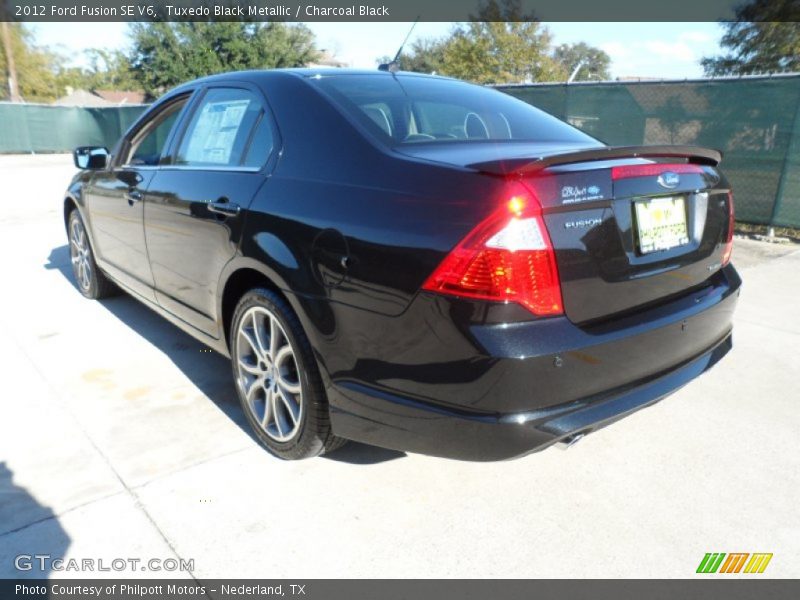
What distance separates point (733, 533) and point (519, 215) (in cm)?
143

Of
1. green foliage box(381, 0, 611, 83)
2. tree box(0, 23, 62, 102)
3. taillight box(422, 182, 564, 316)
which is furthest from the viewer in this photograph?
tree box(0, 23, 62, 102)

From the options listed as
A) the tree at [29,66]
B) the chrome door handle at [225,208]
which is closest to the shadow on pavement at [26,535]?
A: the chrome door handle at [225,208]

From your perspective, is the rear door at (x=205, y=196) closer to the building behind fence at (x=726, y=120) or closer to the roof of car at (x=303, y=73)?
the roof of car at (x=303, y=73)

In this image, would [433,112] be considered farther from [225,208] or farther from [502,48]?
[502,48]

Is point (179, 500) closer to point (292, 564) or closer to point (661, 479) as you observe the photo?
point (292, 564)

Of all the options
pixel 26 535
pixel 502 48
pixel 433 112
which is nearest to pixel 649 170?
pixel 433 112

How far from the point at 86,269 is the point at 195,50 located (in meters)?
37.7

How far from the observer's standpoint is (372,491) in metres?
2.45

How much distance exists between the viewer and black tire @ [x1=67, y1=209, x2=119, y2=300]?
485 centimetres

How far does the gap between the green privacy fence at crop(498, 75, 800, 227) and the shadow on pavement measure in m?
6.50

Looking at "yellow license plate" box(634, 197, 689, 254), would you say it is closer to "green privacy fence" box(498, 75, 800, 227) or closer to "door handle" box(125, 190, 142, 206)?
"door handle" box(125, 190, 142, 206)

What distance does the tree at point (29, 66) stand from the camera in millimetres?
46159

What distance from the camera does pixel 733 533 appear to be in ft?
7.22
